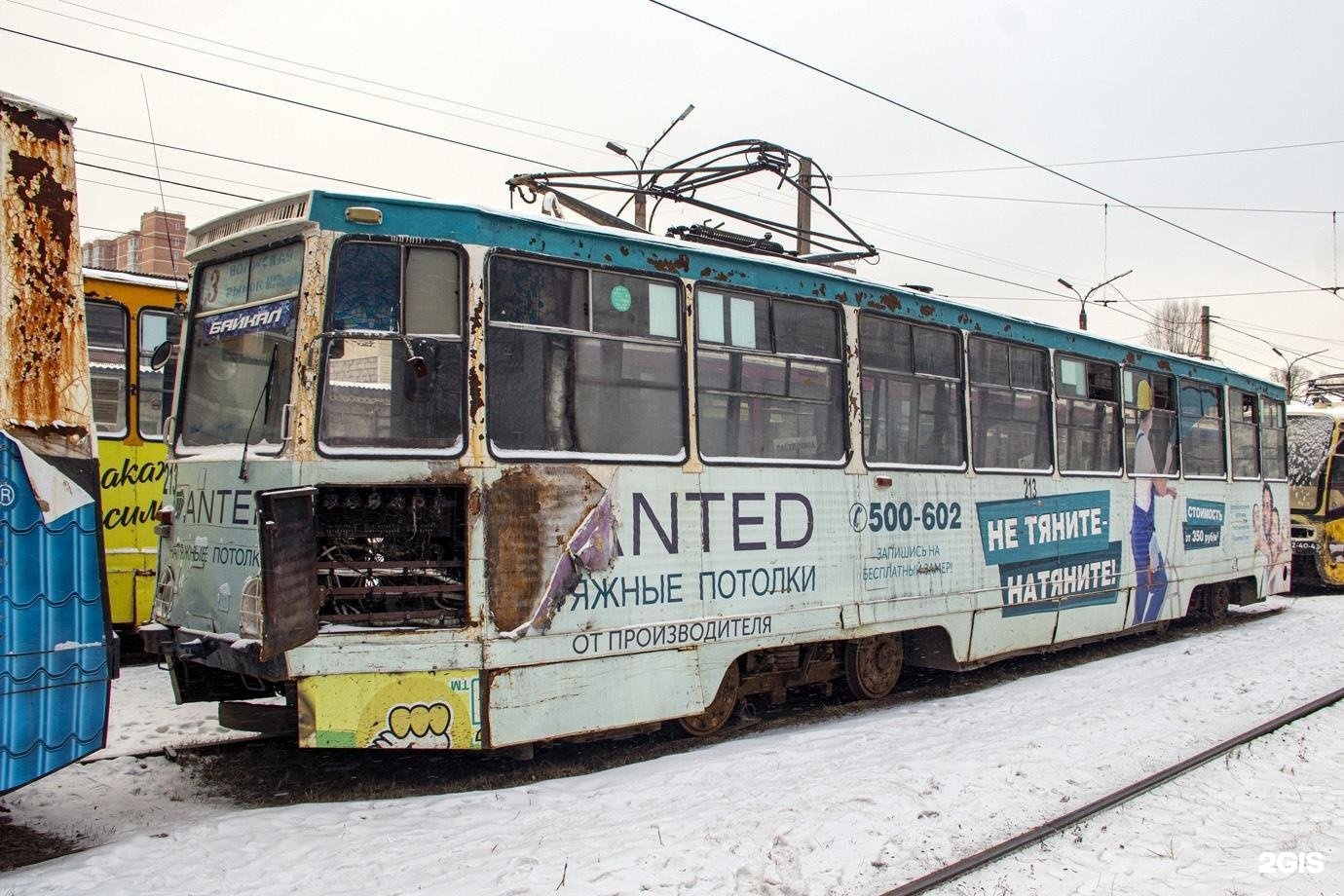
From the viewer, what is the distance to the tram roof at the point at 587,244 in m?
5.50

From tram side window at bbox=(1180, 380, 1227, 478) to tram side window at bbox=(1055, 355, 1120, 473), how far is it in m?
1.88

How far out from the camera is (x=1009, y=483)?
9.04 meters

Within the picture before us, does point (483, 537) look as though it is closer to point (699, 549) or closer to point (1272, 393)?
point (699, 549)

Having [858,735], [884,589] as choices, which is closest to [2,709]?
[858,735]

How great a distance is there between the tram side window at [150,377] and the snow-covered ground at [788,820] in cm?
313

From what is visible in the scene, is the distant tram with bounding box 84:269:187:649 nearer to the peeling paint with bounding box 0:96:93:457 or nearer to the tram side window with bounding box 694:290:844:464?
the peeling paint with bounding box 0:96:93:457

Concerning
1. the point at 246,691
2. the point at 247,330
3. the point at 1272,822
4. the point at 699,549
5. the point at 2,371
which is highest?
the point at 247,330

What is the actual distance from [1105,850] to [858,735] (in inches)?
82.3

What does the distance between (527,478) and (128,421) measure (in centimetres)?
560

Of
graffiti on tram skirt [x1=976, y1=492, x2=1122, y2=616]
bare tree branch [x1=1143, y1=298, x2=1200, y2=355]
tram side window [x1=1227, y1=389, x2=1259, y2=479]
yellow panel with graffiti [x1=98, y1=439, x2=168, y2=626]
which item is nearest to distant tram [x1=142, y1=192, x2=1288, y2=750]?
graffiti on tram skirt [x1=976, y1=492, x2=1122, y2=616]

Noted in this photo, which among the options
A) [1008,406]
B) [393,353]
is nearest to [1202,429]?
[1008,406]

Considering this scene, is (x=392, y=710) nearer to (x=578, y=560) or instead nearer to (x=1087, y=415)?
(x=578, y=560)

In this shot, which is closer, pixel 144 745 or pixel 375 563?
pixel 375 563

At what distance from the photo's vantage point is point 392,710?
17.4 feet
